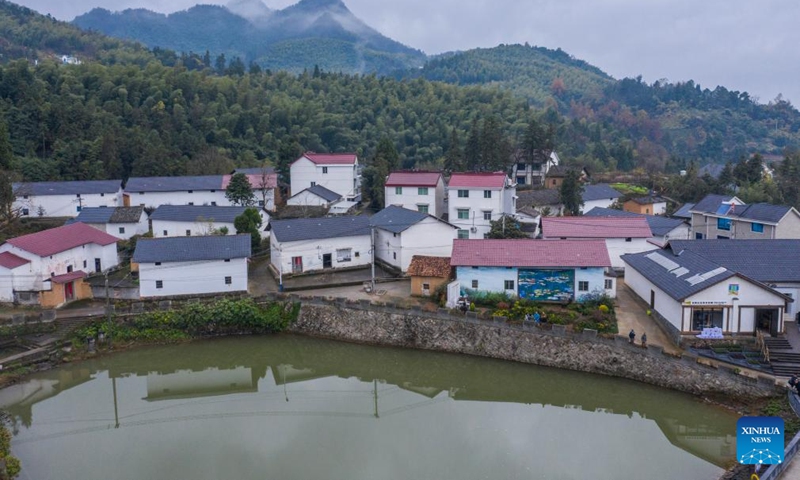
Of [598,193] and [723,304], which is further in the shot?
[598,193]

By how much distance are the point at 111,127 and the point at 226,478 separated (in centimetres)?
3018

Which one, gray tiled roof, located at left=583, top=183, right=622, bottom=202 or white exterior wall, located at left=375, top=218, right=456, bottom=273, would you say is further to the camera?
gray tiled roof, located at left=583, top=183, right=622, bottom=202

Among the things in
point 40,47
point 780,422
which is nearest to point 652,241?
point 780,422

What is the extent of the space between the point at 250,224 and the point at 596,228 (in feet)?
42.1

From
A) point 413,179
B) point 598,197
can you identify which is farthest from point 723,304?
point 598,197

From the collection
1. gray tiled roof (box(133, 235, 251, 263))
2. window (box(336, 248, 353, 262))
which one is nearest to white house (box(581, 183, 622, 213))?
window (box(336, 248, 353, 262))

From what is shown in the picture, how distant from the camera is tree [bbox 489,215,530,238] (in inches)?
862

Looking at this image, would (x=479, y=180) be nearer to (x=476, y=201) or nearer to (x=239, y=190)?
(x=476, y=201)

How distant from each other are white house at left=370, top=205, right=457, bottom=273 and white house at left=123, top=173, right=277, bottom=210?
8.80 m

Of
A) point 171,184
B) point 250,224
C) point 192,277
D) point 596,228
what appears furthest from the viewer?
point 171,184

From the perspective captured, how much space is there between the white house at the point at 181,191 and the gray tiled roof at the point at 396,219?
779cm

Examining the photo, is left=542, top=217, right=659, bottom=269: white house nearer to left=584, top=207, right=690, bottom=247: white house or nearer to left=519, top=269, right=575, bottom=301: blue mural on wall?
left=584, top=207, right=690, bottom=247: white house

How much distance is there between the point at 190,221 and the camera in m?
23.0

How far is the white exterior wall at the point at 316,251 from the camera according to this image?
66.1 ft
